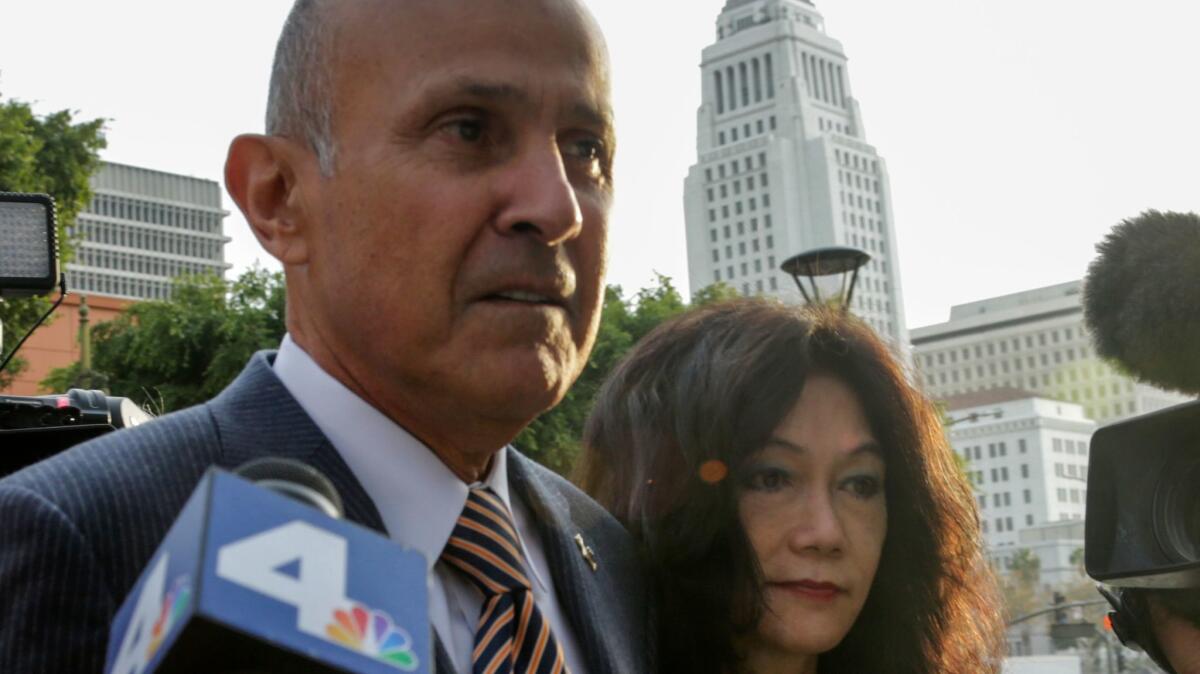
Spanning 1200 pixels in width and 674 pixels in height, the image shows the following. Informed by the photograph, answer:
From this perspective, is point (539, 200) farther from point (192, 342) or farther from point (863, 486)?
point (192, 342)

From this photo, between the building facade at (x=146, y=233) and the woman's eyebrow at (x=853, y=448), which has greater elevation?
the building facade at (x=146, y=233)

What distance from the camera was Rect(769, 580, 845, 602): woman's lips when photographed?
261 centimetres

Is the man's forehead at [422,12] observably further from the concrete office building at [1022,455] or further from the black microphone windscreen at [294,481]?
the concrete office building at [1022,455]

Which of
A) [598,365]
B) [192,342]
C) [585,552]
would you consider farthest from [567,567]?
[192,342]

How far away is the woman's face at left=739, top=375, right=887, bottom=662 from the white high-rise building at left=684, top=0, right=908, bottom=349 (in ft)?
324

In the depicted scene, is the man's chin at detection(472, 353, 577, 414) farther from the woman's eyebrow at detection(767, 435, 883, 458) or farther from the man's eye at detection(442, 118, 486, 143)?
the woman's eyebrow at detection(767, 435, 883, 458)

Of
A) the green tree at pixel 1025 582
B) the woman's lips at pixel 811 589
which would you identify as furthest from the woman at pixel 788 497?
the green tree at pixel 1025 582

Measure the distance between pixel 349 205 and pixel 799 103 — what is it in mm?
103011

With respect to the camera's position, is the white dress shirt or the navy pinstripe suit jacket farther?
the white dress shirt

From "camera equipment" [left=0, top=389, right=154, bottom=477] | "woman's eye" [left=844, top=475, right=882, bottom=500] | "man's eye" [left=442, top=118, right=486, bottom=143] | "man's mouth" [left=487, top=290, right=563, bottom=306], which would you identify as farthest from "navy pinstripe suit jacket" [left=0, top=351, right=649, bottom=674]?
"camera equipment" [left=0, top=389, right=154, bottom=477]

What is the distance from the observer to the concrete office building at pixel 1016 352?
95.0 metres

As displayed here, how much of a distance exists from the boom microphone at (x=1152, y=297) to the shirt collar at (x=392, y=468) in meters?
1.20

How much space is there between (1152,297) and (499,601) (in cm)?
122

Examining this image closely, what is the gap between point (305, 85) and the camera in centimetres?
174
